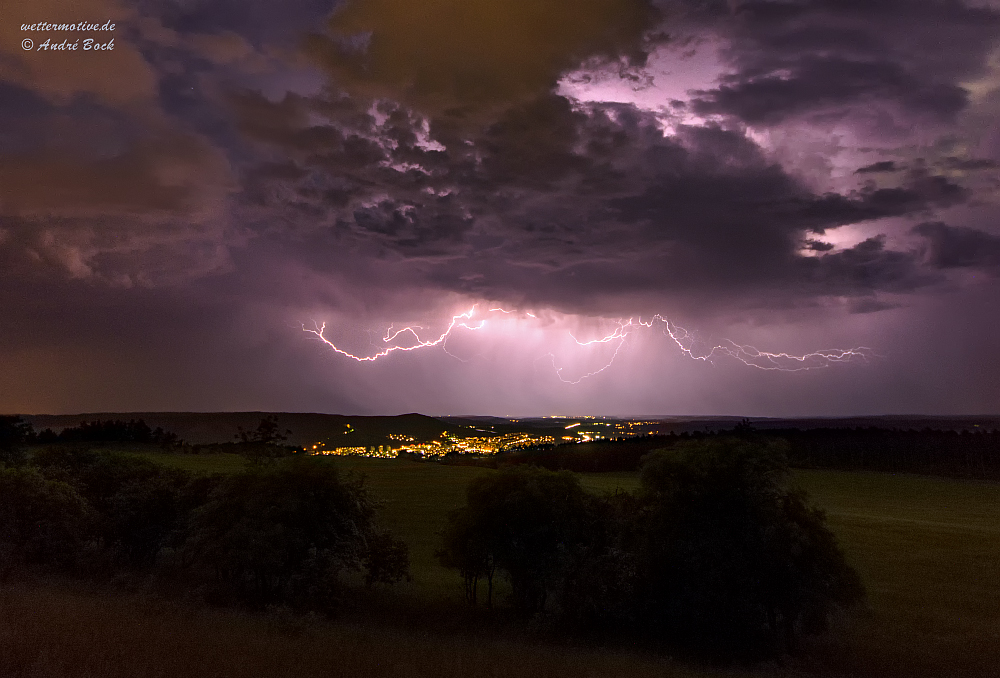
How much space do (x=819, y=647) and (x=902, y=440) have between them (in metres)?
125

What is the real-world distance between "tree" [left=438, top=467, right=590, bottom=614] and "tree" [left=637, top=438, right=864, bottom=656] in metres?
3.47

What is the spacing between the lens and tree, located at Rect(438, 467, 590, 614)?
24.6m

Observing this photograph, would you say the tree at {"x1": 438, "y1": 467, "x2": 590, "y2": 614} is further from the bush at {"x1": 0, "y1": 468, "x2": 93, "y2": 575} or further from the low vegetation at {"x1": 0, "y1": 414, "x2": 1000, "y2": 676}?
the bush at {"x1": 0, "y1": 468, "x2": 93, "y2": 575}

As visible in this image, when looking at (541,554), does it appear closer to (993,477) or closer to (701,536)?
(701,536)

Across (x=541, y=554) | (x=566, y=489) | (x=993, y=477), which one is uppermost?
(x=566, y=489)

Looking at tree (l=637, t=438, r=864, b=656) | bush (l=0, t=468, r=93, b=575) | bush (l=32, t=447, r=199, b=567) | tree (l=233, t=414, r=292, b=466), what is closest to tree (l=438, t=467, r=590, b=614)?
tree (l=637, t=438, r=864, b=656)

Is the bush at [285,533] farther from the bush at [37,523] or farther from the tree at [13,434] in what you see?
the tree at [13,434]

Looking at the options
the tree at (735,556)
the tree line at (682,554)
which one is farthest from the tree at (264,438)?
the tree at (735,556)

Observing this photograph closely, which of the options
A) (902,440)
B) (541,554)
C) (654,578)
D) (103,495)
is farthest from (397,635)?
(902,440)

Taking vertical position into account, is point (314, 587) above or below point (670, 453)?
below

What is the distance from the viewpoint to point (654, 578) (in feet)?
72.6

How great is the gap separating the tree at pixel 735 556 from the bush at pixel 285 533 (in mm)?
11016

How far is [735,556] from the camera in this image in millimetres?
20875

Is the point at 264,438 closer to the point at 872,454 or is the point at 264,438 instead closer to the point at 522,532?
the point at 522,532
